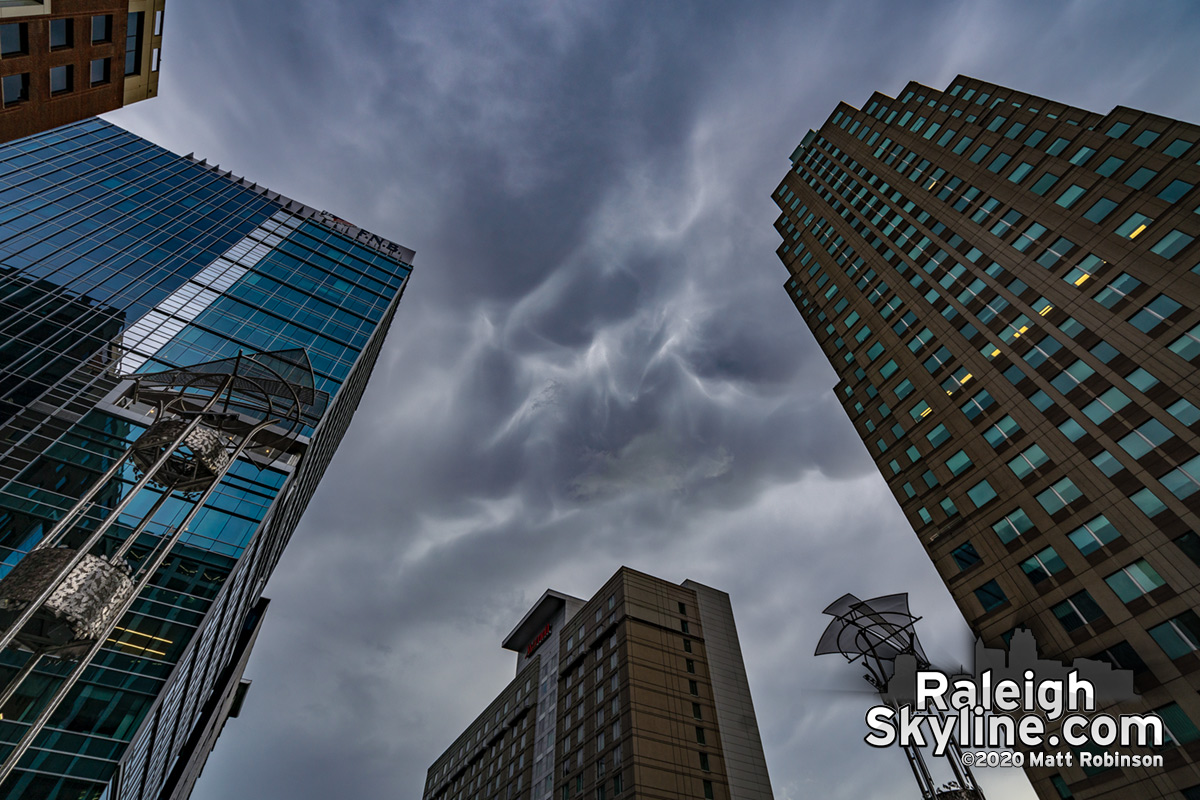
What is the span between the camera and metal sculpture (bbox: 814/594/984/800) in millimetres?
24359

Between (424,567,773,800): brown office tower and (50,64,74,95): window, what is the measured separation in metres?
58.0

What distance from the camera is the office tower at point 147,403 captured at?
1509 cm

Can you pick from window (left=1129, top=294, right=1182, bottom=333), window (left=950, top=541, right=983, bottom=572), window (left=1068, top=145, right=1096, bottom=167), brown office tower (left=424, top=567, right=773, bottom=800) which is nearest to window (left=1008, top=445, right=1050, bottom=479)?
window (left=950, top=541, right=983, bottom=572)

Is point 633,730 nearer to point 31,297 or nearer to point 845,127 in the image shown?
point 31,297

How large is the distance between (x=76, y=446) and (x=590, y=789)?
48.6 metres

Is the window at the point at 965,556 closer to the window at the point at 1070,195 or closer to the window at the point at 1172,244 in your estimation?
the window at the point at 1172,244

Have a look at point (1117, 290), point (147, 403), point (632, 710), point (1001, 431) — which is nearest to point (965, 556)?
point (1001, 431)

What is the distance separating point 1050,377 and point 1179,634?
15622 millimetres

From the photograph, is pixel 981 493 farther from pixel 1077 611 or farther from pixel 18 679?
pixel 18 679

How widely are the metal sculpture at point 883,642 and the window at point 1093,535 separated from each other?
9.57m

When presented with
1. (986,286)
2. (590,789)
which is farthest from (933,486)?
(590,789)

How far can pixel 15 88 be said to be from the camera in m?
26.5

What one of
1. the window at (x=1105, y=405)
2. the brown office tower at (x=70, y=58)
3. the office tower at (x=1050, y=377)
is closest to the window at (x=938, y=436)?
the office tower at (x=1050, y=377)

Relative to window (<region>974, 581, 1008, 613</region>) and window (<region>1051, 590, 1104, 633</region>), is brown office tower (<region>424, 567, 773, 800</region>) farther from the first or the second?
window (<region>1051, 590, 1104, 633</region>)
